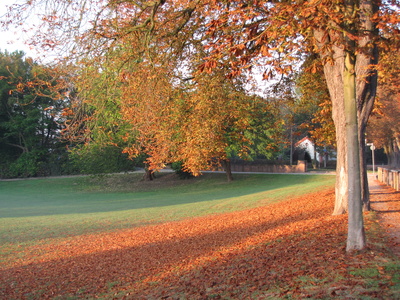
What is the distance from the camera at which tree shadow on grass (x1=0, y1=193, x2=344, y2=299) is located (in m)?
6.72

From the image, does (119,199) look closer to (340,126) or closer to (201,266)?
(340,126)

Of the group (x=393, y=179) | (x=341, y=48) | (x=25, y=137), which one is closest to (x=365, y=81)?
(x=341, y=48)

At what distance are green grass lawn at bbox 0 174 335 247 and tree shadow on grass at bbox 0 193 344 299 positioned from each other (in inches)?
155

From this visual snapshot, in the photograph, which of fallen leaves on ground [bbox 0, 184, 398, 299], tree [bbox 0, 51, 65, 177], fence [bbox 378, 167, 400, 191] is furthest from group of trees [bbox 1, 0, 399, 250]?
tree [bbox 0, 51, 65, 177]

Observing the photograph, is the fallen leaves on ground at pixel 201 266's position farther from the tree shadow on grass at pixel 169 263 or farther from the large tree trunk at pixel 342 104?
the large tree trunk at pixel 342 104

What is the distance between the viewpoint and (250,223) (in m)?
13.2

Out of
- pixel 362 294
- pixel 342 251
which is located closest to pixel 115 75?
pixel 342 251

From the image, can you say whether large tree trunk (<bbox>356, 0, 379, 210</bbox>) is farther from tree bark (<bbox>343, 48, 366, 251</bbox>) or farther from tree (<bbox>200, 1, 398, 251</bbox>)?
tree bark (<bbox>343, 48, 366, 251</bbox>)

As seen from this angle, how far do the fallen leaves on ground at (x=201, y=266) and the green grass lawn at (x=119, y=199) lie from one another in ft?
12.3

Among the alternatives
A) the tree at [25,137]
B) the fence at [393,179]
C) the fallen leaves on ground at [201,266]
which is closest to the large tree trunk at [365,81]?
the fallen leaves on ground at [201,266]

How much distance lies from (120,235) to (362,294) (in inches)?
395

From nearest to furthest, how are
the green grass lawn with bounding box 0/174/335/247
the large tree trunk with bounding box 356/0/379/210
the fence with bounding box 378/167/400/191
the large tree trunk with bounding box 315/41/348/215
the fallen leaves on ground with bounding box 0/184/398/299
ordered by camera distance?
the fallen leaves on ground with bounding box 0/184/398/299 < the large tree trunk with bounding box 356/0/379/210 < the large tree trunk with bounding box 315/41/348/215 < the green grass lawn with bounding box 0/174/335/247 < the fence with bounding box 378/167/400/191

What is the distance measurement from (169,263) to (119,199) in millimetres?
23620

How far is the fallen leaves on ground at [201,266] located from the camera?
569cm
